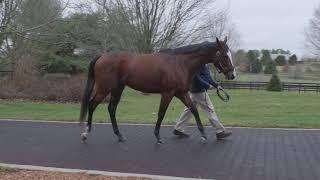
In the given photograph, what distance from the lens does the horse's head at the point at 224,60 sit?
9.41 meters

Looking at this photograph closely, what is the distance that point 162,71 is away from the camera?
30.6 ft

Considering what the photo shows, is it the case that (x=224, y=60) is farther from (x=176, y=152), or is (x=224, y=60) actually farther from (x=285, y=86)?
(x=285, y=86)

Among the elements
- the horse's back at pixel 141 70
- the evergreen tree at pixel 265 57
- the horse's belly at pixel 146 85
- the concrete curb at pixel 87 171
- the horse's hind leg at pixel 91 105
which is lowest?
the evergreen tree at pixel 265 57

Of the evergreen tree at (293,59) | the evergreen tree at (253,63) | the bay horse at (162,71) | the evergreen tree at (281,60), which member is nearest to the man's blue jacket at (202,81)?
the bay horse at (162,71)

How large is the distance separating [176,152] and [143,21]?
73.5 feet

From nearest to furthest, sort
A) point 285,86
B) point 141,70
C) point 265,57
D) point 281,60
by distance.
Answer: point 141,70, point 285,86, point 265,57, point 281,60

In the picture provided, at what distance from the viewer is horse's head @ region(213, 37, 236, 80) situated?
370 inches

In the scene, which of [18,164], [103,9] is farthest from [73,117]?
[103,9]

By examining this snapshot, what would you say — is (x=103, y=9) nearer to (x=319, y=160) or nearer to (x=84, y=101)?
(x=84, y=101)

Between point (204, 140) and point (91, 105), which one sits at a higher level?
point (91, 105)

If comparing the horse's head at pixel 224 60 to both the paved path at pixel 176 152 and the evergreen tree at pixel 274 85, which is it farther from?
the evergreen tree at pixel 274 85

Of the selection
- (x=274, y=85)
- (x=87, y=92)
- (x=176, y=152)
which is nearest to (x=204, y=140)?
(x=176, y=152)

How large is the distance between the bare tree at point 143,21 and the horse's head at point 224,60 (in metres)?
20.6

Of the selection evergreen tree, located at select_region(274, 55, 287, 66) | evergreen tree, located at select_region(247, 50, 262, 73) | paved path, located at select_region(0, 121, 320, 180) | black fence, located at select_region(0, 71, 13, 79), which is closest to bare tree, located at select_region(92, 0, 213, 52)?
black fence, located at select_region(0, 71, 13, 79)
